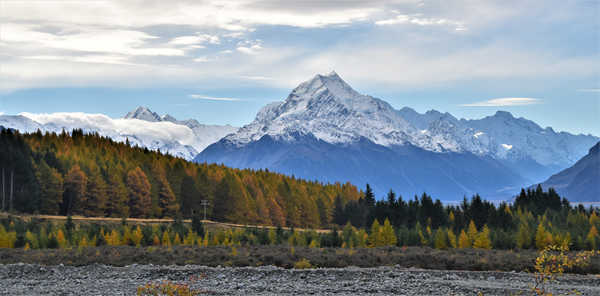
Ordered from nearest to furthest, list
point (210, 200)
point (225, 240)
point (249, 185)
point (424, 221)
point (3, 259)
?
1. point (3, 259)
2. point (225, 240)
3. point (424, 221)
4. point (210, 200)
5. point (249, 185)

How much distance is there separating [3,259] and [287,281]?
96.5ft

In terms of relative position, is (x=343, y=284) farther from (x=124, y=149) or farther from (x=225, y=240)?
(x=124, y=149)

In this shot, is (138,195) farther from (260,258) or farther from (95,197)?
(260,258)

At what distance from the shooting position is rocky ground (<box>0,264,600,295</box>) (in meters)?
42.0

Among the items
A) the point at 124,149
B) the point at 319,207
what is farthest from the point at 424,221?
the point at 124,149

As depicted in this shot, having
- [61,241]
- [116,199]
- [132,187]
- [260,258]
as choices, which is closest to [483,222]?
[260,258]

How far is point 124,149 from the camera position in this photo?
188 meters

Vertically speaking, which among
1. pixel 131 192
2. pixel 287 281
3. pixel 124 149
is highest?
pixel 124 149

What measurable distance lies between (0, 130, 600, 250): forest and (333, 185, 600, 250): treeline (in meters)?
0.22

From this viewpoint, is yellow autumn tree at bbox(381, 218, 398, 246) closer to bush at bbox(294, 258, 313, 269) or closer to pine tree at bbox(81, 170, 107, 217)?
bush at bbox(294, 258, 313, 269)

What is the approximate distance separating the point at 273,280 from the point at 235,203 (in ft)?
381

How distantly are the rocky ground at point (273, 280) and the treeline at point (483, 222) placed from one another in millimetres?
10592

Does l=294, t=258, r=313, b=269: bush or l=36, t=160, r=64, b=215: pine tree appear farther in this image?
l=36, t=160, r=64, b=215: pine tree

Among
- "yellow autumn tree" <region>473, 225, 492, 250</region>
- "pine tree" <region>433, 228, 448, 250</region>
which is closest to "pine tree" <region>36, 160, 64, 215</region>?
"pine tree" <region>433, 228, 448, 250</region>
